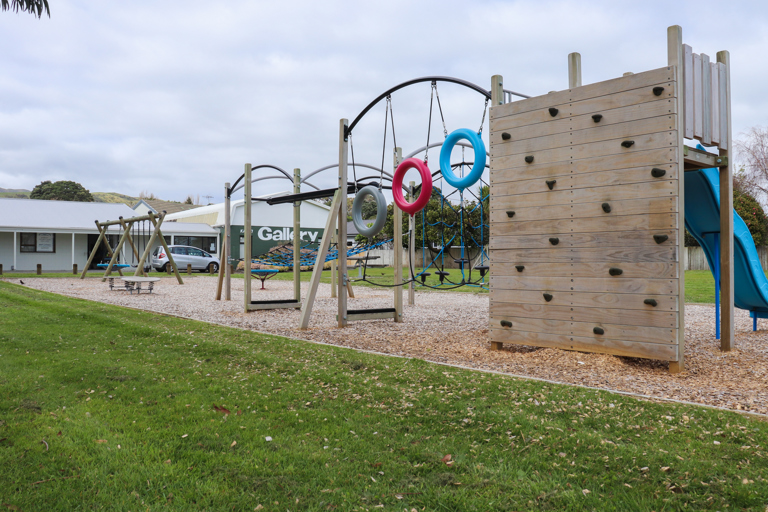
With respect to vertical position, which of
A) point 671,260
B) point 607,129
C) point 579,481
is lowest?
point 579,481

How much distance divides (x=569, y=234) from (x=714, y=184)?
2.20 metres

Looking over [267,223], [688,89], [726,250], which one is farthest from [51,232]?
[726,250]

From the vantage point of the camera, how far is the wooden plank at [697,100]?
18.6 ft

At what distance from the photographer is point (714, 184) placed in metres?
6.50

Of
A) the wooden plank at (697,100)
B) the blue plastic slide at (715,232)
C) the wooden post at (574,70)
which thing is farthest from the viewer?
the blue plastic slide at (715,232)

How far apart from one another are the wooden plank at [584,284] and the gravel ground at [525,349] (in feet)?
2.31

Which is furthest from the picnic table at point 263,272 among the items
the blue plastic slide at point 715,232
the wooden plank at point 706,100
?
the wooden plank at point 706,100

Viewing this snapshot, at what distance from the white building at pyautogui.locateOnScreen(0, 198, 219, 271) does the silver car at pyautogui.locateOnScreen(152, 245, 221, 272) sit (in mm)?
1072

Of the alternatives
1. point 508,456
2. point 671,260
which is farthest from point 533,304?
point 508,456

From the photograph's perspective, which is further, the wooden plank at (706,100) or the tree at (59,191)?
Answer: the tree at (59,191)

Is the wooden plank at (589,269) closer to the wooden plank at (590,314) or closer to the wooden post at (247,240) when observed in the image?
the wooden plank at (590,314)

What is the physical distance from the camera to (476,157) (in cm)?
652

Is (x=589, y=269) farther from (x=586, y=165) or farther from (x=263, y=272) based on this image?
(x=263, y=272)

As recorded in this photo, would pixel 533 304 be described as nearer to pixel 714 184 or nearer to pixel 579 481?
pixel 714 184
